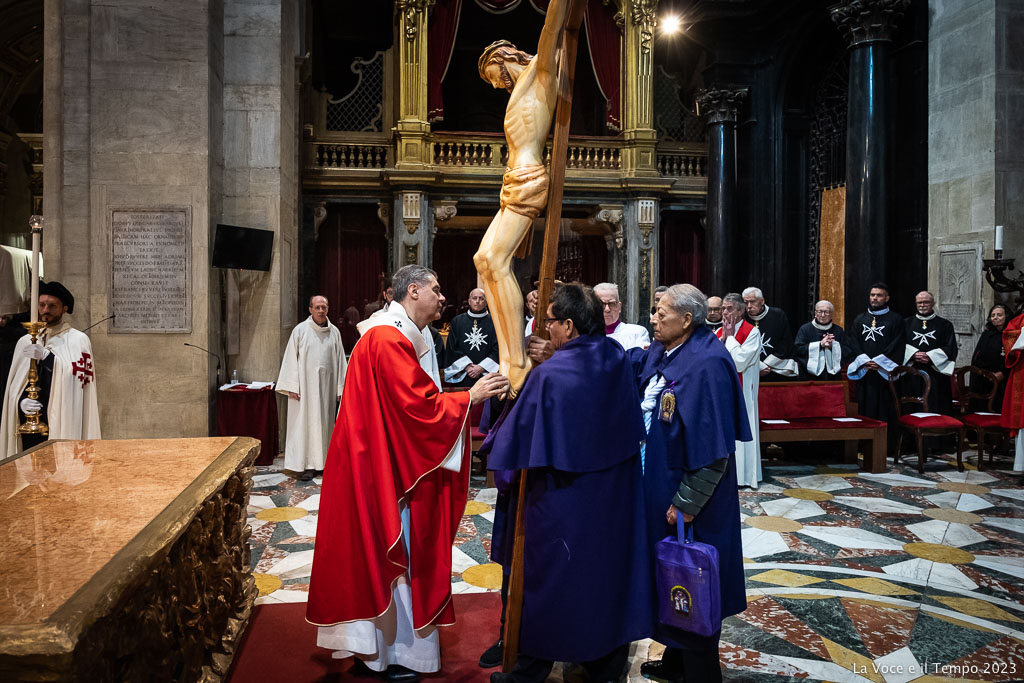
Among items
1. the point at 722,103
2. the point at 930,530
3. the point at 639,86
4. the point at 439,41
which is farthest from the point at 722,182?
the point at 930,530

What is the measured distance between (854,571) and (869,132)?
5953mm

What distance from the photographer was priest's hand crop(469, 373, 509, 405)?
2.49 meters

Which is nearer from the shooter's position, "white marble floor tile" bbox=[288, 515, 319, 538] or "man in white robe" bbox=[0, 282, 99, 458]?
"man in white robe" bbox=[0, 282, 99, 458]

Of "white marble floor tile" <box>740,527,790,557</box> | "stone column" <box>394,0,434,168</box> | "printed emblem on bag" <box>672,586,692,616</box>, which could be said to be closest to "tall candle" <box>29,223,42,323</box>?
"printed emblem on bag" <box>672,586,692,616</box>

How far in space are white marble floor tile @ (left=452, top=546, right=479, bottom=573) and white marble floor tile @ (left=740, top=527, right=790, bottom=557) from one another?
1703 mm

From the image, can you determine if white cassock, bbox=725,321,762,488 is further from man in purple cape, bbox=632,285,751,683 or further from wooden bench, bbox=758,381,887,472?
man in purple cape, bbox=632,285,751,683

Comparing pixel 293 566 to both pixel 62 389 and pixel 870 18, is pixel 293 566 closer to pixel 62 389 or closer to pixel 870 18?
pixel 62 389

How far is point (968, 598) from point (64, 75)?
315 inches

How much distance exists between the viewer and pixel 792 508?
5.39m

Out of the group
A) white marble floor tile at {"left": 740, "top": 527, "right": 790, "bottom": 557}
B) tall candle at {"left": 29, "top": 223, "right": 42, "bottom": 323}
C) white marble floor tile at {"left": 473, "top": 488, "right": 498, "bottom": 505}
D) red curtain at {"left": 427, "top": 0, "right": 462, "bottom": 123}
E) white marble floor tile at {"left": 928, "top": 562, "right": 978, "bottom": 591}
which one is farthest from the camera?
red curtain at {"left": 427, "top": 0, "right": 462, "bottom": 123}

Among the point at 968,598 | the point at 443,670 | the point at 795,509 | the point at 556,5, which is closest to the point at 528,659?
the point at 443,670

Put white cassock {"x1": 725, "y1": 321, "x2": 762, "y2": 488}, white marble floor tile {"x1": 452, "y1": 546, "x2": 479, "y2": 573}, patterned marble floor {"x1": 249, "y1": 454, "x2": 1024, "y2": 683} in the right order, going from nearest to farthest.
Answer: patterned marble floor {"x1": 249, "y1": 454, "x2": 1024, "y2": 683}
white marble floor tile {"x1": 452, "y1": 546, "x2": 479, "y2": 573}
white cassock {"x1": 725, "y1": 321, "x2": 762, "y2": 488}

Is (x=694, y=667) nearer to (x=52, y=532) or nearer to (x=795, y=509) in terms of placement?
(x=52, y=532)

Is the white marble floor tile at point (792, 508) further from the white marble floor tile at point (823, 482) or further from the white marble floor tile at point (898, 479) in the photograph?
the white marble floor tile at point (898, 479)
